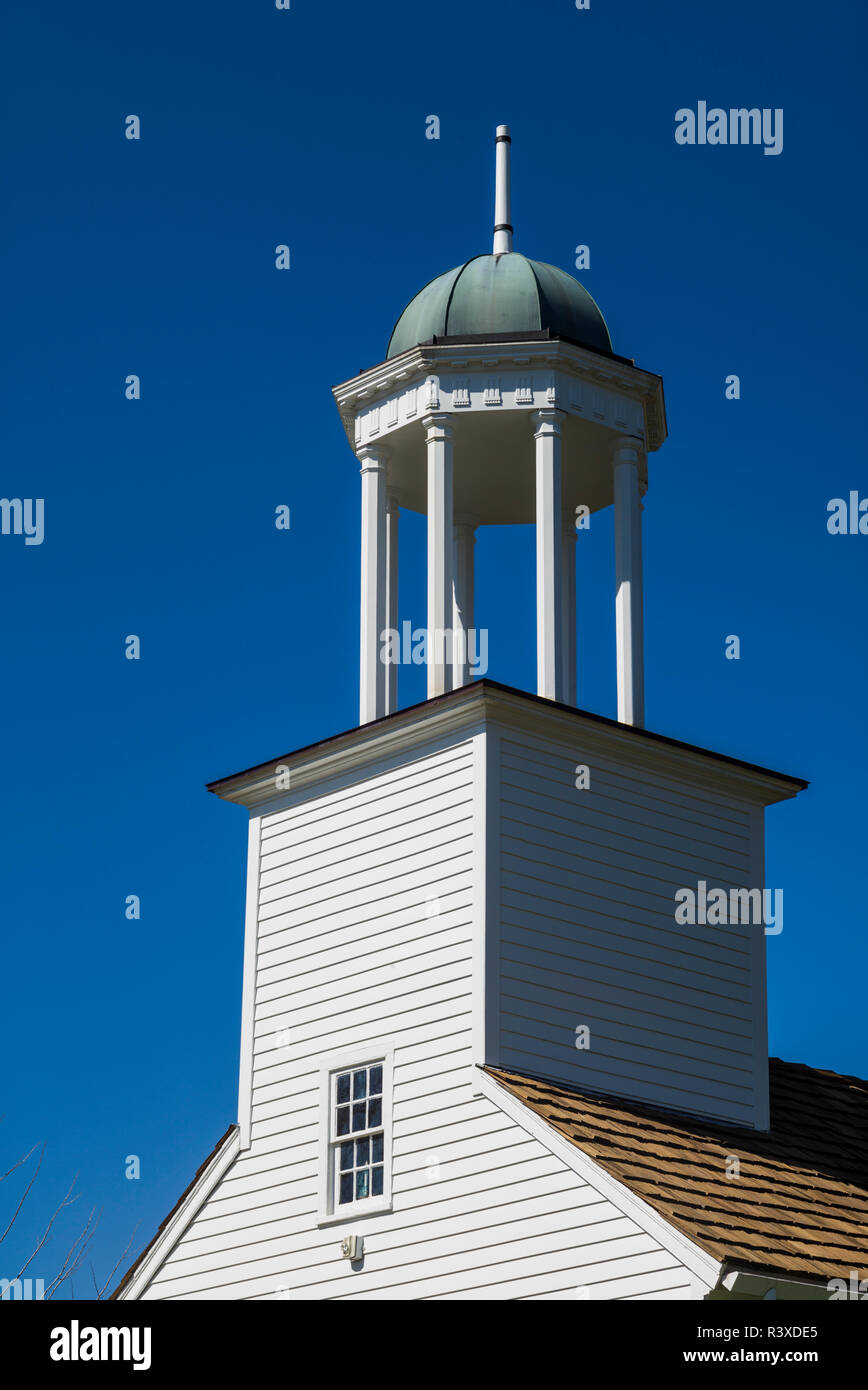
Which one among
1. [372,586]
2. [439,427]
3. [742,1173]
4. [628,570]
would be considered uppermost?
[439,427]

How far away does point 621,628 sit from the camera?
2280 cm

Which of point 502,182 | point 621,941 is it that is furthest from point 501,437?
point 621,941

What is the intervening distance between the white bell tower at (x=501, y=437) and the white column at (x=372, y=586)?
0.02 meters

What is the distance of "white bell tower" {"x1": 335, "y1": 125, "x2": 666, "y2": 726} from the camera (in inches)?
866

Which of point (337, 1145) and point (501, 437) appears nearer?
point (337, 1145)

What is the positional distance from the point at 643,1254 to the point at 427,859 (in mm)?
5070

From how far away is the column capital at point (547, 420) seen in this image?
22156 mm

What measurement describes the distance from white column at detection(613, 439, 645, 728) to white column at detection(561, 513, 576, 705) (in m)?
0.65

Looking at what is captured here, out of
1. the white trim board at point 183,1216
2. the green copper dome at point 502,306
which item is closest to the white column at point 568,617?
the green copper dome at point 502,306

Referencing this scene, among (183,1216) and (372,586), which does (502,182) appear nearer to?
(372,586)

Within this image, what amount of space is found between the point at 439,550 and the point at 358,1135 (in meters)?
6.33

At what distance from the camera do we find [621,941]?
2070 centimetres

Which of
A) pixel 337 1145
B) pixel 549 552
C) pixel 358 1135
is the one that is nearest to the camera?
pixel 358 1135
